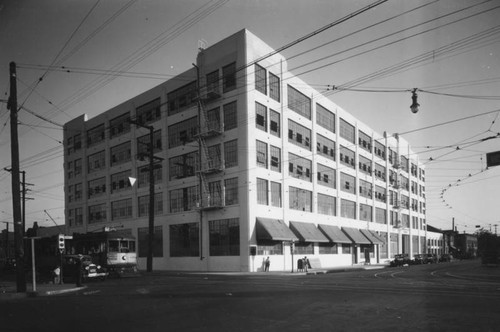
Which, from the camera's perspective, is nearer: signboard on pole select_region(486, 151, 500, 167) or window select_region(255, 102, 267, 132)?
signboard on pole select_region(486, 151, 500, 167)

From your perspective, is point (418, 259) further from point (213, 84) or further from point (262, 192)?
point (213, 84)

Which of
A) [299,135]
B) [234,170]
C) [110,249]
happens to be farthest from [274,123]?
[110,249]

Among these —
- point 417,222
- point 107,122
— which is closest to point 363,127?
point 417,222

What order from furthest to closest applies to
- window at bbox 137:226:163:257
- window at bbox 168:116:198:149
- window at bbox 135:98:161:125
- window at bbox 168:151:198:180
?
window at bbox 135:98:161:125, window at bbox 137:226:163:257, window at bbox 168:116:198:149, window at bbox 168:151:198:180

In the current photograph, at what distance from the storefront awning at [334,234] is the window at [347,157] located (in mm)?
8878

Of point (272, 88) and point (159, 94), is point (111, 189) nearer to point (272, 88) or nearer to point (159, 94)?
point (159, 94)

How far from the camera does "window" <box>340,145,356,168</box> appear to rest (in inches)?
2106

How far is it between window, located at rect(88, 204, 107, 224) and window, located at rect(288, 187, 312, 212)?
81.0 feet

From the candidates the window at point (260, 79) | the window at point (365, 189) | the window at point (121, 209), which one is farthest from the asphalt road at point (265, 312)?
the window at point (365, 189)

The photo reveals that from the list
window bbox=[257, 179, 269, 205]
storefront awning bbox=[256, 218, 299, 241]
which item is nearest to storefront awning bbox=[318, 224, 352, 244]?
storefront awning bbox=[256, 218, 299, 241]

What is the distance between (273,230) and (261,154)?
22.5ft

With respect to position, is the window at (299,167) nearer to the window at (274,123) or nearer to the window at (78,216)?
the window at (274,123)

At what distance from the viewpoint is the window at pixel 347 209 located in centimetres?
5230

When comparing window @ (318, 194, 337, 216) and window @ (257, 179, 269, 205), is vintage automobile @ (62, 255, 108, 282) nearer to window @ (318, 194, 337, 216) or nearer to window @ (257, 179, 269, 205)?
window @ (257, 179, 269, 205)
